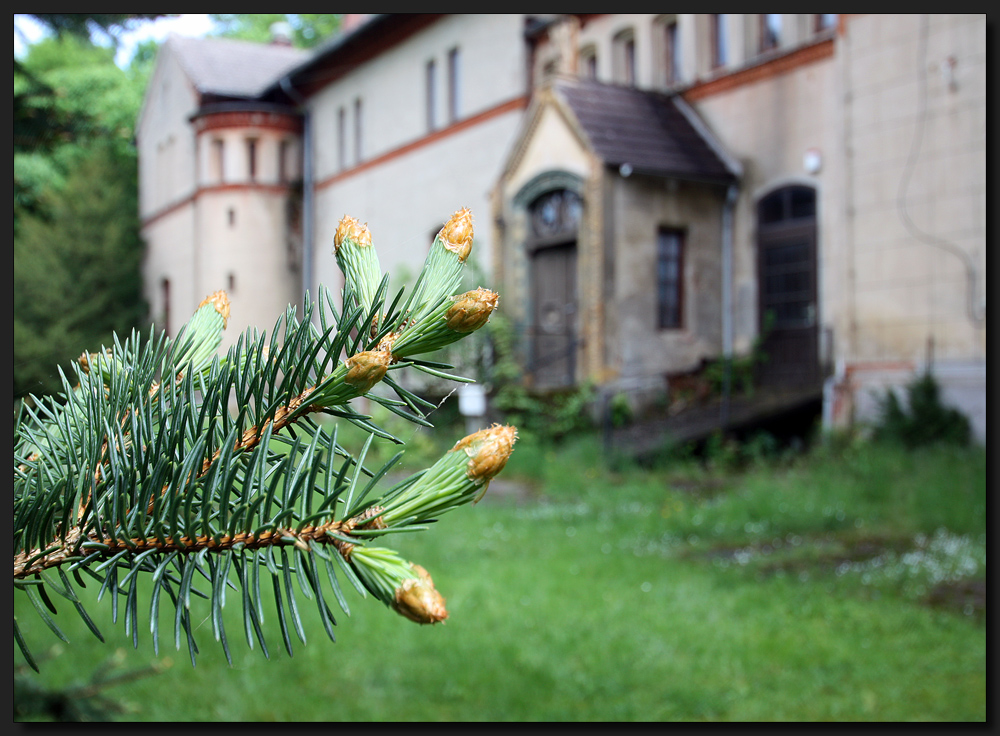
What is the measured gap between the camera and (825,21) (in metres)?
9.90

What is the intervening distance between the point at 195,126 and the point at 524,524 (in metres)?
3.73

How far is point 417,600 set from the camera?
385 millimetres

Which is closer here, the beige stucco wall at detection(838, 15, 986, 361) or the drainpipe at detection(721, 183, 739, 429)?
the beige stucco wall at detection(838, 15, 986, 361)

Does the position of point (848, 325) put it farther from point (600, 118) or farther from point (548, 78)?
point (548, 78)

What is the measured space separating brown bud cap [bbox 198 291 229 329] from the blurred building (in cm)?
561

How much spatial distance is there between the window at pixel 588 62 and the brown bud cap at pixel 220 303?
480 inches

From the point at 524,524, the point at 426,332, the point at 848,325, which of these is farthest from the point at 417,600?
the point at 848,325

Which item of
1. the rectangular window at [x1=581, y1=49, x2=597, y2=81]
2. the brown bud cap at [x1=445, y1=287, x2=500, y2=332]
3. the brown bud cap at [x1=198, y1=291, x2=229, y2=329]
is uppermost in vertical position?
the rectangular window at [x1=581, y1=49, x2=597, y2=81]

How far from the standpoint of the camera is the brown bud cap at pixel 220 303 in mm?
603

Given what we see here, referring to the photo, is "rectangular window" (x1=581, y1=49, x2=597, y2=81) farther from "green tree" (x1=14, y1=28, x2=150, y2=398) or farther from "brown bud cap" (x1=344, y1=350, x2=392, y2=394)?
"brown bud cap" (x1=344, y1=350, x2=392, y2=394)

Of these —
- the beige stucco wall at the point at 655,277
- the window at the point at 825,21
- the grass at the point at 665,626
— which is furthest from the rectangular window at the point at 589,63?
the grass at the point at 665,626

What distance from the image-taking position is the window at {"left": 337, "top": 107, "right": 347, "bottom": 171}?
35.4 feet

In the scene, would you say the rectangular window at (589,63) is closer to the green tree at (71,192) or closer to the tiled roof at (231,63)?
the tiled roof at (231,63)

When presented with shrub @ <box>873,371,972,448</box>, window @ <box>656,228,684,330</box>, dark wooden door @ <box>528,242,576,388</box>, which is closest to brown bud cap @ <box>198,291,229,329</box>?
shrub @ <box>873,371,972,448</box>
